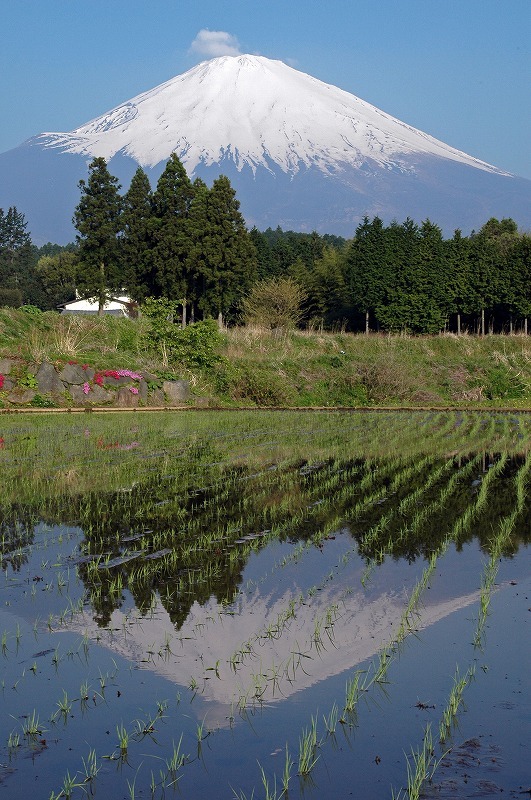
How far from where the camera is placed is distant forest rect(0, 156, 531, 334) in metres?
53.3

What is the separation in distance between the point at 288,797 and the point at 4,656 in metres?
2.63

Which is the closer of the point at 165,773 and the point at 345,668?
the point at 165,773

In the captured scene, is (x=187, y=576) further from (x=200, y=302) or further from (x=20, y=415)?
(x=200, y=302)

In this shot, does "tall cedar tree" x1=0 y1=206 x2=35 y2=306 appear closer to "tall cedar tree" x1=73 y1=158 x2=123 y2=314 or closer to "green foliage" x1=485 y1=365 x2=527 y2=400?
"tall cedar tree" x1=73 y1=158 x2=123 y2=314

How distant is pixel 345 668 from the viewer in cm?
608

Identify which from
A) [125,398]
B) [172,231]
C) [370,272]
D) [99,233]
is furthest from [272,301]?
[125,398]

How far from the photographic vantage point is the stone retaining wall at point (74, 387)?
27906mm

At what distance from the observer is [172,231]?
175ft

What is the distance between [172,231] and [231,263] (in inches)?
155

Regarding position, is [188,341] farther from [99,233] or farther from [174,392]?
[99,233]

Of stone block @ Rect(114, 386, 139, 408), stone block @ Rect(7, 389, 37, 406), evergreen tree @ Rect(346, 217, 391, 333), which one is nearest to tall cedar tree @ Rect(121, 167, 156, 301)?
evergreen tree @ Rect(346, 217, 391, 333)

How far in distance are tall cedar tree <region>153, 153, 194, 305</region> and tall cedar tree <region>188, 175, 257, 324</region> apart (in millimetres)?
755

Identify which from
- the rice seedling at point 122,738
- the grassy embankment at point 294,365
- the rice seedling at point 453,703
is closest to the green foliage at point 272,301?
the grassy embankment at point 294,365

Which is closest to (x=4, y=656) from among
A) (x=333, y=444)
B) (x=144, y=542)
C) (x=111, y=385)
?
(x=144, y=542)
